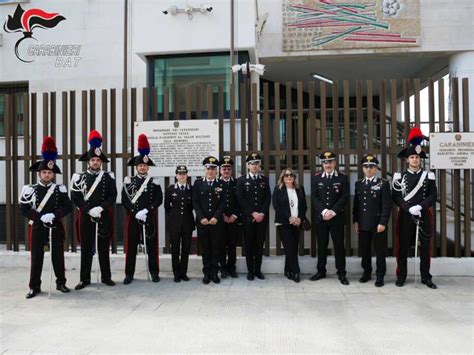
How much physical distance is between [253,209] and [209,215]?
66 centimetres

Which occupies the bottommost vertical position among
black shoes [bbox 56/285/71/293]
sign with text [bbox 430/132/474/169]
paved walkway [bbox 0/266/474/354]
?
paved walkway [bbox 0/266/474/354]

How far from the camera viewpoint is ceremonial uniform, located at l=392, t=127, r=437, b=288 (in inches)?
248

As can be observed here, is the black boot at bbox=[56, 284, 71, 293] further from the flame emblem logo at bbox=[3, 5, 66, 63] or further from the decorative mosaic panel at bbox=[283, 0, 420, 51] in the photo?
the decorative mosaic panel at bbox=[283, 0, 420, 51]

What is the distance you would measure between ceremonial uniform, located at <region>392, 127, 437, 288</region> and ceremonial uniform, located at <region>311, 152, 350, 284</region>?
75 centimetres

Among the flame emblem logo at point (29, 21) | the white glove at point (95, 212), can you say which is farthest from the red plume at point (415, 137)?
the flame emblem logo at point (29, 21)

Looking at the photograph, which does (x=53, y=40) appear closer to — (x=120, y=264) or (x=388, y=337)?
(x=120, y=264)

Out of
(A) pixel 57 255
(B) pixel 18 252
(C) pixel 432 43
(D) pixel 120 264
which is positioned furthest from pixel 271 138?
(C) pixel 432 43

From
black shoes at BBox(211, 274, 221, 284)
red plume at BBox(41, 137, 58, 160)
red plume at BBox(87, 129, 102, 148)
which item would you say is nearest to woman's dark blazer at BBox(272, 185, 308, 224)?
black shoes at BBox(211, 274, 221, 284)

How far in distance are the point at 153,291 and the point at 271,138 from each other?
133 inches

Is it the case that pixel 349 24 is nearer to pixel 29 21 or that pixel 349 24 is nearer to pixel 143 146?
pixel 143 146

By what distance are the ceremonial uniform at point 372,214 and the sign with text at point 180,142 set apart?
93.2 inches

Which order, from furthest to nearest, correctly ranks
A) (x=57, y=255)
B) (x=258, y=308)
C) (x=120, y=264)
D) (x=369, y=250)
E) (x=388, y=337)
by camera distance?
(x=120, y=264)
(x=369, y=250)
(x=57, y=255)
(x=258, y=308)
(x=388, y=337)

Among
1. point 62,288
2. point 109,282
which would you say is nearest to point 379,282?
point 109,282

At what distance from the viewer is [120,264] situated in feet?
24.3
